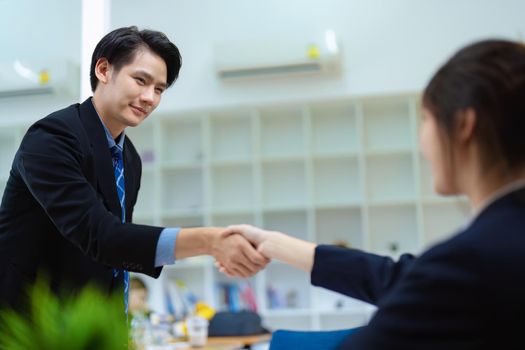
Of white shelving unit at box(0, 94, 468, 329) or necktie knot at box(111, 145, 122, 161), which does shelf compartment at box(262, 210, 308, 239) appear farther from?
necktie knot at box(111, 145, 122, 161)

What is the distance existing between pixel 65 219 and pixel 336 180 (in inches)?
173

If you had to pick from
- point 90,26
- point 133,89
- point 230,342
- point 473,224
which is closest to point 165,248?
point 133,89

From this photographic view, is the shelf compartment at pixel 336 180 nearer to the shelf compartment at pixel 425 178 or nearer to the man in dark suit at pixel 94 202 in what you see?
the shelf compartment at pixel 425 178

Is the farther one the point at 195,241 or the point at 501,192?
the point at 195,241

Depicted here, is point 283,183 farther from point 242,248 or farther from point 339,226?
point 242,248

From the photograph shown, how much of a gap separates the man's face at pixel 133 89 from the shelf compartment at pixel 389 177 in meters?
4.04

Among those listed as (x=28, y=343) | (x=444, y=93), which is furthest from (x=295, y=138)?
(x=28, y=343)

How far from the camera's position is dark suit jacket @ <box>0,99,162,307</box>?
4.96 feet

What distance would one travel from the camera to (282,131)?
592 centimetres

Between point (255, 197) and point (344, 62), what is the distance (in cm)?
141

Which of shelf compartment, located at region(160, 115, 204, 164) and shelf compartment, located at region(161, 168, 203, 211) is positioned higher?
shelf compartment, located at region(160, 115, 204, 164)

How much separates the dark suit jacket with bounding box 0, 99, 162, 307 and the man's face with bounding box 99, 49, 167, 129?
0.09 meters

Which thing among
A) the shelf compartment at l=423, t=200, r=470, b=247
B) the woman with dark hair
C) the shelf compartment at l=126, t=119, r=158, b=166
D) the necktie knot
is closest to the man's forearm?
the necktie knot

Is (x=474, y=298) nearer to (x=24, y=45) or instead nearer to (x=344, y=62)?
(x=24, y=45)
